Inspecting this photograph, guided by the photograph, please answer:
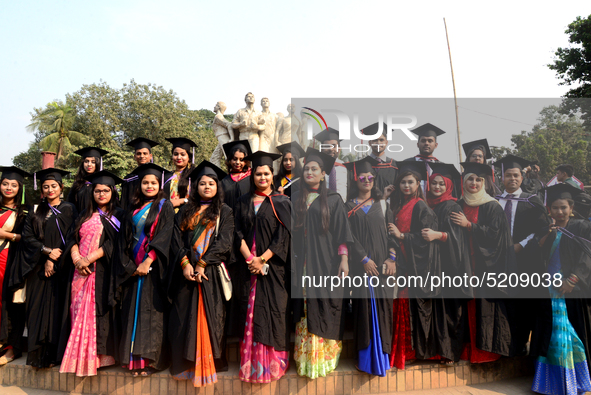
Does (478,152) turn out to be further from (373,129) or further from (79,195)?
(79,195)

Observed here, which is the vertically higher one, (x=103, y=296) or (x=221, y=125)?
(x=221, y=125)

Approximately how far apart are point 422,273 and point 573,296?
1446 millimetres

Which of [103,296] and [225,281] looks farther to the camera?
[103,296]

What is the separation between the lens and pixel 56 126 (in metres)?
27.9

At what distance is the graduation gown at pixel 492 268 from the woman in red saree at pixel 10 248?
4948 mm

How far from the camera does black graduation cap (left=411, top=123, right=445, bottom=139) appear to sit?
4.72 meters

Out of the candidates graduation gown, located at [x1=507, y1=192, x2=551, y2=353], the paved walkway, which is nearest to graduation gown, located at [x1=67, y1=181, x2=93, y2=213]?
the paved walkway

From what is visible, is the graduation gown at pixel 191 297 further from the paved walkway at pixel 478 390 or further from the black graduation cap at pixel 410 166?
the black graduation cap at pixel 410 166

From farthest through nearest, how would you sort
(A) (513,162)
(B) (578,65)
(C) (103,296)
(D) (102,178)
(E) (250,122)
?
(B) (578,65)
(E) (250,122)
(A) (513,162)
(D) (102,178)
(C) (103,296)

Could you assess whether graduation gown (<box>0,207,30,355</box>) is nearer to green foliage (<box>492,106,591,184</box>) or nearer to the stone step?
the stone step

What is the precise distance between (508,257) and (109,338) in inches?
162

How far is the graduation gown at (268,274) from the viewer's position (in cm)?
339

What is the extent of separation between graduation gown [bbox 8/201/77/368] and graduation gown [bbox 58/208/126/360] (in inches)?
6.2

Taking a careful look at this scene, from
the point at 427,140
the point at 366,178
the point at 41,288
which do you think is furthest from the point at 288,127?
the point at 41,288
